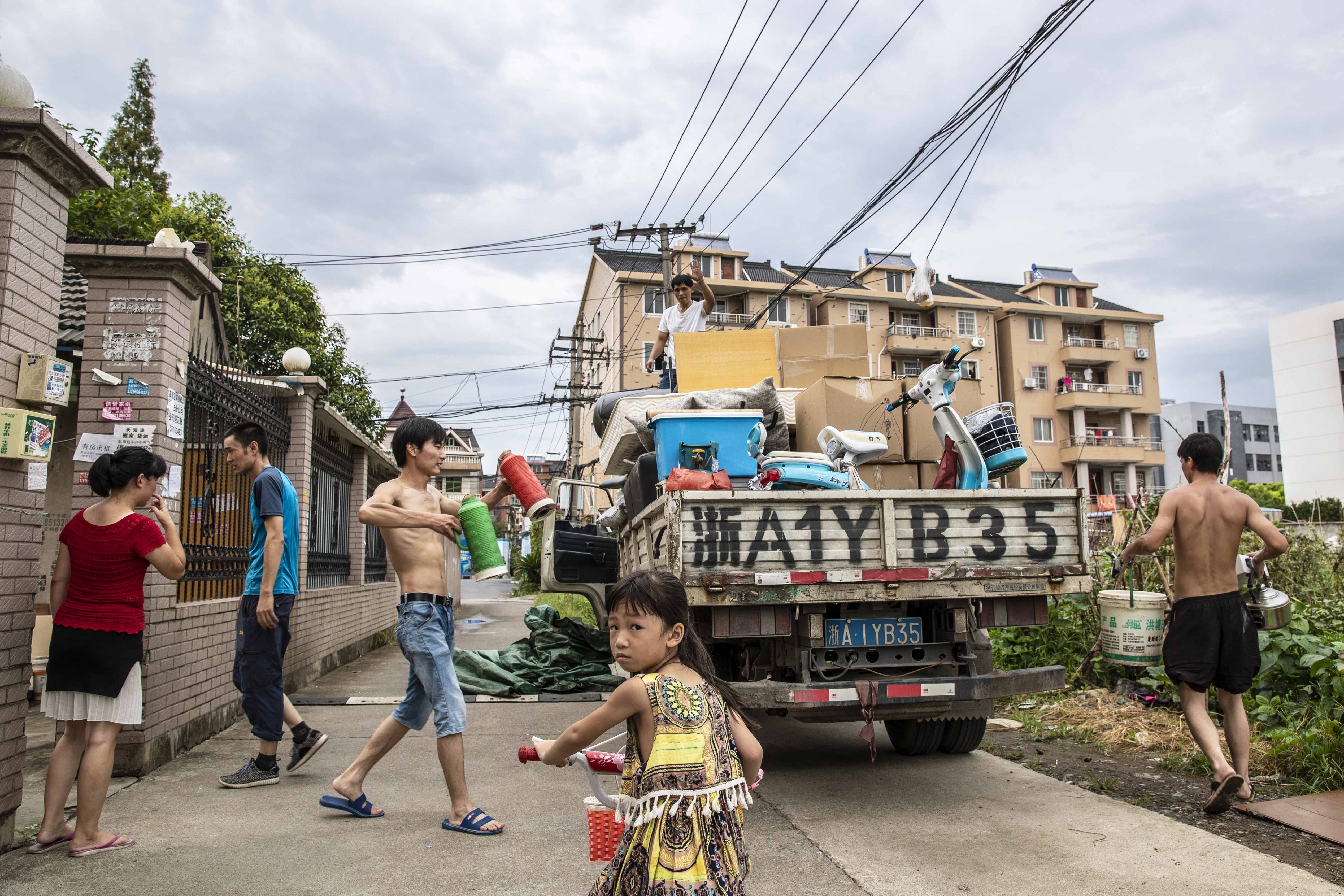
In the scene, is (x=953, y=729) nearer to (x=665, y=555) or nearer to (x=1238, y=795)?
(x=1238, y=795)

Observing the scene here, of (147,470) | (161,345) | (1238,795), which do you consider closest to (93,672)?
(147,470)

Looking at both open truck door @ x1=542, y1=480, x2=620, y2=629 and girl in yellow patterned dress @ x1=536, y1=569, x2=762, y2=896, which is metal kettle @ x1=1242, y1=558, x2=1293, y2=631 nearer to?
girl in yellow patterned dress @ x1=536, y1=569, x2=762, y2=896

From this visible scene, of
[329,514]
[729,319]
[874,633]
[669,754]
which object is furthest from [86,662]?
[729,319]

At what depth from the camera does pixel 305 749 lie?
15.3 feet

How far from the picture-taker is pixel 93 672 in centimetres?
336

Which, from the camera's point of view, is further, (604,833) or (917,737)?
(917,737)

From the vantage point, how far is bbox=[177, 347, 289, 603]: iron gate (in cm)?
554

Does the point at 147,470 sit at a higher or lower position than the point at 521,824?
higher

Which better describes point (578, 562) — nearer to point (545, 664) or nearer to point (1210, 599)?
point (545, 664)

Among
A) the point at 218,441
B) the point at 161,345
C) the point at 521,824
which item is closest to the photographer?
the point at 521,824

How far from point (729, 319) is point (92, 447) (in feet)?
117

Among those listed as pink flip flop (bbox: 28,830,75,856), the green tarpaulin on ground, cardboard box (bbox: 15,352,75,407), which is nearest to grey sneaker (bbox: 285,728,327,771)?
pink flip flop (bbox: 28,830,75,856)

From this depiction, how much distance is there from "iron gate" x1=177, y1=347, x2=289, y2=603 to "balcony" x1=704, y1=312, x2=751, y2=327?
31964 mm

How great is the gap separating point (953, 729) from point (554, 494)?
12.9 ft
